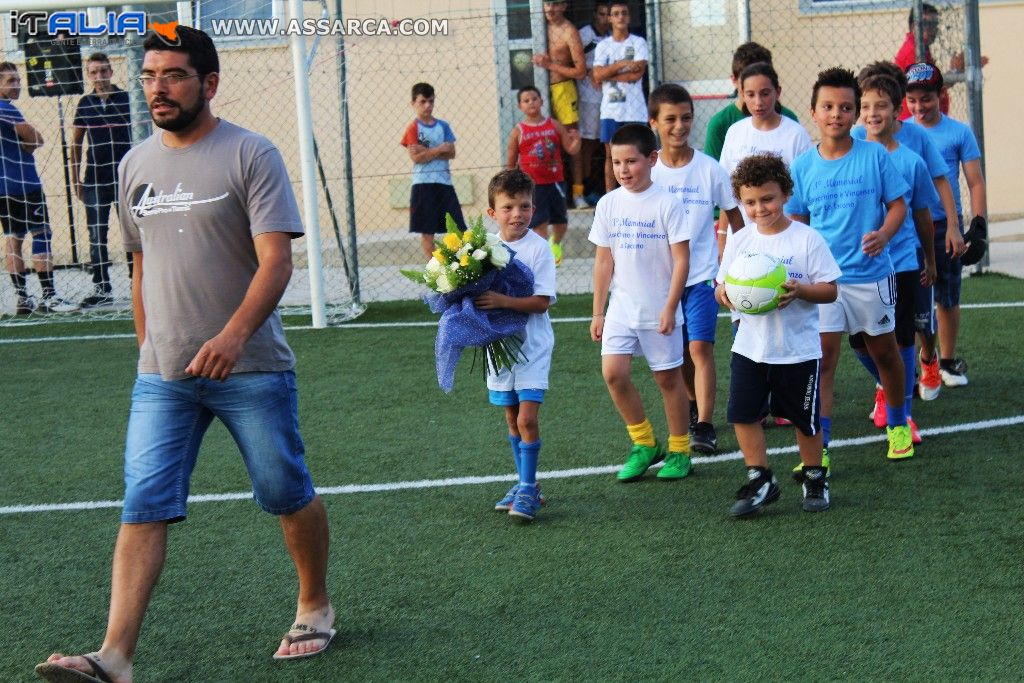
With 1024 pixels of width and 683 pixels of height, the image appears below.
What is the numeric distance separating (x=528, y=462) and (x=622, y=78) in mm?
8287

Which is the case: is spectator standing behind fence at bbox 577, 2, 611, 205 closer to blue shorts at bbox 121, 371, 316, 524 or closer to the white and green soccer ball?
the white and green soccer ball

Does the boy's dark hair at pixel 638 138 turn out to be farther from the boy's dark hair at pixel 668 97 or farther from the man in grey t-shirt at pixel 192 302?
the man in grey t-shirt at pixel 192 302

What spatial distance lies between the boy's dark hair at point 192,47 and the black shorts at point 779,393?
2.57m

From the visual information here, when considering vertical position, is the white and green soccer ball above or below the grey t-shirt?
below

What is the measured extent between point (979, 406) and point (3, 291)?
30.1 feet

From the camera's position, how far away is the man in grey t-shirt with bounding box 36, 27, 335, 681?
3.94m

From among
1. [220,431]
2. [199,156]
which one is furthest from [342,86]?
[199,156]

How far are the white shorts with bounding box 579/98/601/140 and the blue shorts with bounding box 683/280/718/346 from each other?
25.2ft

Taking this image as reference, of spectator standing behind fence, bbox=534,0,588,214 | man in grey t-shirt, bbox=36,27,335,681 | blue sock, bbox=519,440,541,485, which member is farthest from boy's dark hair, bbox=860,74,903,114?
spectator standing behind fence, bbox=534,0,588,214

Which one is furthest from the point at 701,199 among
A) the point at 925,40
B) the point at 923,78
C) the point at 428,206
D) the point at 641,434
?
the point at 428,206

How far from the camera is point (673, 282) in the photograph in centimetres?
597

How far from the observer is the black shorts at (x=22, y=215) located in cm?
1238

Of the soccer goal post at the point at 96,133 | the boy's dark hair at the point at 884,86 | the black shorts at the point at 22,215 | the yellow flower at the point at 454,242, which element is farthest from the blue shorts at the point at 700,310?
the black shorts at the point at 22,215

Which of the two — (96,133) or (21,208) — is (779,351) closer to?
(96,133)
